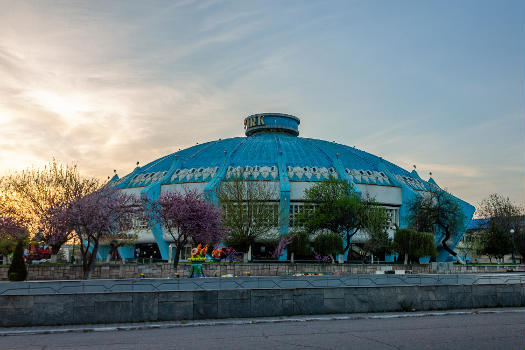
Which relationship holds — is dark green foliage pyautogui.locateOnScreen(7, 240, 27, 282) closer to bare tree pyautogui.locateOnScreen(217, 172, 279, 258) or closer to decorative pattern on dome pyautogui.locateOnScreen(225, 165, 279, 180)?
bare tree pyautogui.locateOnScreen(217, 172, 279, 258)

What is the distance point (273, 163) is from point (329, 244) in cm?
1967

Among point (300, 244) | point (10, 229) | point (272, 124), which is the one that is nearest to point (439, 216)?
point (300, 244)

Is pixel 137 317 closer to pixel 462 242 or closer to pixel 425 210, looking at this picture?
pixel 425 210

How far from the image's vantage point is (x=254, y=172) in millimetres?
67875

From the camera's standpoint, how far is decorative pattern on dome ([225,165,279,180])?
6650cm

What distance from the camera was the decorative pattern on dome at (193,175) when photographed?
68.8 m

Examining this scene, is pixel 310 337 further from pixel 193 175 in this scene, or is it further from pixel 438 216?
pixel 193 175

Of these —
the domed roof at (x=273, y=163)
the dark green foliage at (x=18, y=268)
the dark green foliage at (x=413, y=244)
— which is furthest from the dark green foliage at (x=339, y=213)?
the dark green foliage at (x=18, y=268)

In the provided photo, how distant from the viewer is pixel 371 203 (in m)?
63.1

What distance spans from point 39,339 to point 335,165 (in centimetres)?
6289

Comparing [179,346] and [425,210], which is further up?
[425,210]

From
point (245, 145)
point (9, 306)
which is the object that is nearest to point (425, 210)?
point (245, 145)

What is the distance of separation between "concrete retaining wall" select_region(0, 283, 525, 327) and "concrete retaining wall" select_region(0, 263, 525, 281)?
24096mm

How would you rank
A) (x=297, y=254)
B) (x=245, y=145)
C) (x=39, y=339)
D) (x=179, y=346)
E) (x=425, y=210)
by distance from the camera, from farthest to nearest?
(x=245, y=145) → (x=425, y=210) → (x=297, y=254) → (x=39, y=339) → (x=179, y=346)
